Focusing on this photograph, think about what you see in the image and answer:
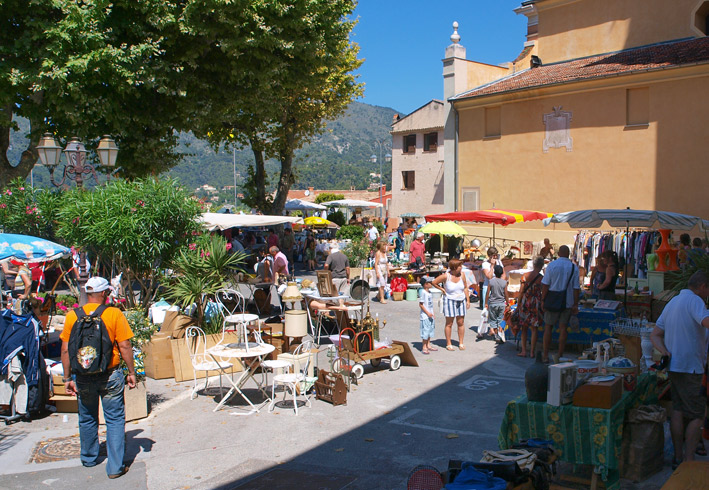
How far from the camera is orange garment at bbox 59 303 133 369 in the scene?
19.4 feet

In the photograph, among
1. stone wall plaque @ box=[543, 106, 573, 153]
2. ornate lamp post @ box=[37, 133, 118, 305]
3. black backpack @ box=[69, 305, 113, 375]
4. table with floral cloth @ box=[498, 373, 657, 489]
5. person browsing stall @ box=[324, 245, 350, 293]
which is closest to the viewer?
table with floral cloth @ box=[498, 373, 657, 489]

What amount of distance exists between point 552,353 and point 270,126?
18.4m

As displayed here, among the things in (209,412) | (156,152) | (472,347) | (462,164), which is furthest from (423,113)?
(209,412)

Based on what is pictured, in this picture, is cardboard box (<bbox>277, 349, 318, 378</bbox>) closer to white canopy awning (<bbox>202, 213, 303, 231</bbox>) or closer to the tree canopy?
white canopy awning (<bbox>202, 213, 303, 231</bbox>)

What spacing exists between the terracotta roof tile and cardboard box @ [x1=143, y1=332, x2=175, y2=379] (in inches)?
676

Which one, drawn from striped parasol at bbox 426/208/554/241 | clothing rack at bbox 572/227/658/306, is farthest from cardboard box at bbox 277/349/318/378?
striped parasol at bbox 426/208/554/241

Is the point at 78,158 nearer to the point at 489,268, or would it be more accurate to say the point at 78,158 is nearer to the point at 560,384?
the point at 489,268

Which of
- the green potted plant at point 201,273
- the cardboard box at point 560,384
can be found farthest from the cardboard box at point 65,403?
the cardboard box at point 560,384

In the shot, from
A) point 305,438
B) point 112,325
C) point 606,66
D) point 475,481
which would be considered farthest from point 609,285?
point 606,66

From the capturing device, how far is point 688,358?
5551 millimetres

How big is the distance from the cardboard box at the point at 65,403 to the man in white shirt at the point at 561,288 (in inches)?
272

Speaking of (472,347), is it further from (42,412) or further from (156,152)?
(156,152)

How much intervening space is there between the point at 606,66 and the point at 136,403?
19918mm

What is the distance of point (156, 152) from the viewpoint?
1633 centimetres
